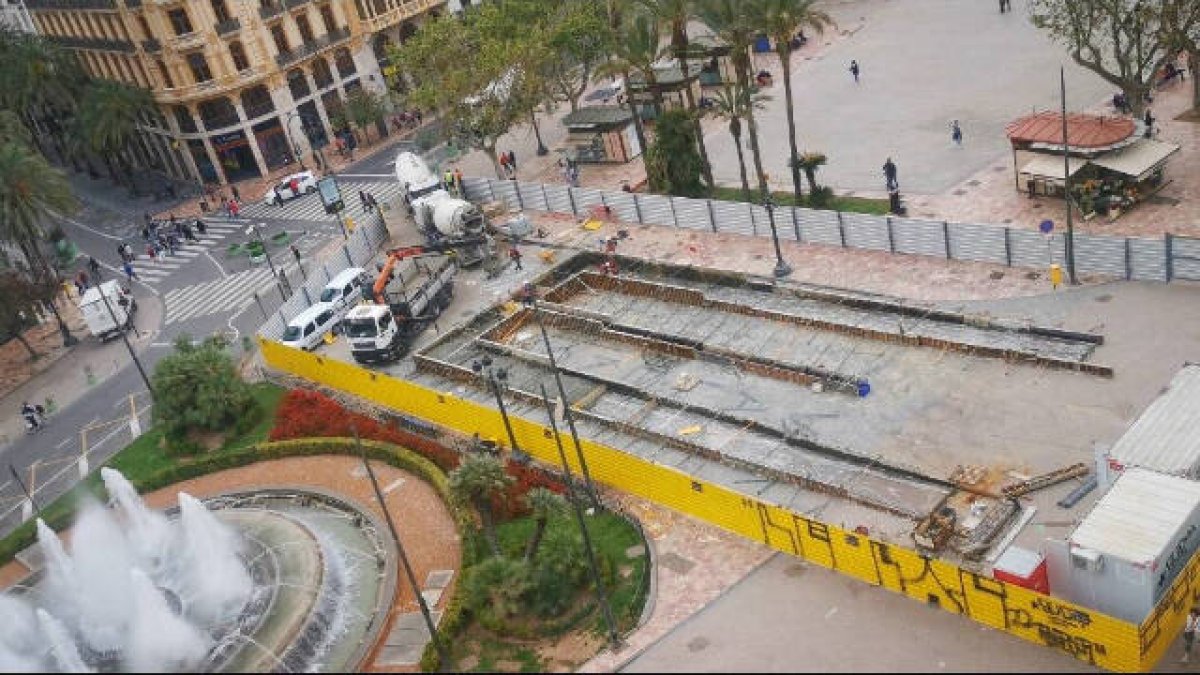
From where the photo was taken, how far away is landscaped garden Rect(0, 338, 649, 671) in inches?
1304

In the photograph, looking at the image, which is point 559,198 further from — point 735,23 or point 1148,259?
point 1148,259

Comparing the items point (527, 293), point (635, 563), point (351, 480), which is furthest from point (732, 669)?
point (527, 293)

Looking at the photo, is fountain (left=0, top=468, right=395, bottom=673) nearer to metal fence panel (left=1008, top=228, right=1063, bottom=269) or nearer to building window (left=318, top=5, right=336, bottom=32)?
metal fence panel (left=1008, top=228, right=1063, bottom=269)

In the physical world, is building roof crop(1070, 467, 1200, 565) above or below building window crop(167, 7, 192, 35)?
below

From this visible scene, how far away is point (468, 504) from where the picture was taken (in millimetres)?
38531

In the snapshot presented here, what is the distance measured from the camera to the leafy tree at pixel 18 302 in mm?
60375

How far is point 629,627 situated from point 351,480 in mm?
15829

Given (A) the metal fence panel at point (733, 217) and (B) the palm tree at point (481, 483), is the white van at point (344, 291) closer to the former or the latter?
(A) the metal fence panel at point (733, 217)

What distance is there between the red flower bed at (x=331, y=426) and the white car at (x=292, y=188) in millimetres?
32303

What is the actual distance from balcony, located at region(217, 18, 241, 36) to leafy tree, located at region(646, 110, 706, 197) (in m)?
39.9

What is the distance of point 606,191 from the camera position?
203 feet

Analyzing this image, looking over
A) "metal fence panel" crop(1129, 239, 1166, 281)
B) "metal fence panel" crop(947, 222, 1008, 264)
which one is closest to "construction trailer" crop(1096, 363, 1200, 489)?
"metal fence panel" crop(1129, 239, 1166, 281)

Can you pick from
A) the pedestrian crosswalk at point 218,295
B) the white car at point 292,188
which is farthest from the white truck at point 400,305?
the white car at point 292,188

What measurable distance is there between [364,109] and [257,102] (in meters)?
9.52
